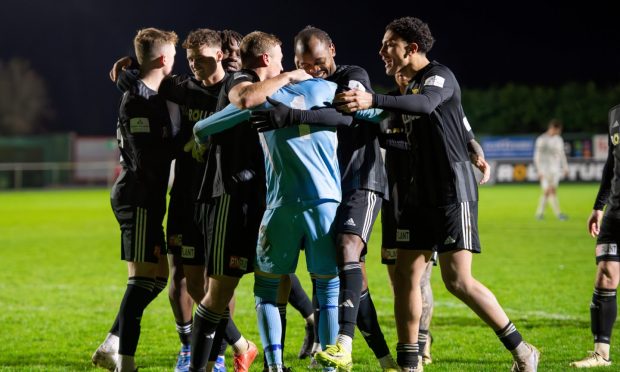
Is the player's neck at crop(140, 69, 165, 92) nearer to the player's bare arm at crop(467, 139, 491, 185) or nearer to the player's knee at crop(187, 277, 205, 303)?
the player's knee at crop(187, 277, 205, 303)

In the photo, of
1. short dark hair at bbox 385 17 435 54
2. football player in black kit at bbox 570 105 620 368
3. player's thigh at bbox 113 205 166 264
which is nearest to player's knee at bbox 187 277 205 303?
player's thigh at bbox 113 205 166 264

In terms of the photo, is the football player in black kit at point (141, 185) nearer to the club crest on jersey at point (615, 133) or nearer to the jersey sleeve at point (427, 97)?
the jersey sleeve at point (427, 97)

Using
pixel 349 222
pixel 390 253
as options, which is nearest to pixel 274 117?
pixel 349 222

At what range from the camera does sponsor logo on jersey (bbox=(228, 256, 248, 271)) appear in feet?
17.2

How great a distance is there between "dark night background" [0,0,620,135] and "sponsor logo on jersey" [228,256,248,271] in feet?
170

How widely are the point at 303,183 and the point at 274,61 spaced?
0.77m

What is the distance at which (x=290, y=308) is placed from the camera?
9.47 m

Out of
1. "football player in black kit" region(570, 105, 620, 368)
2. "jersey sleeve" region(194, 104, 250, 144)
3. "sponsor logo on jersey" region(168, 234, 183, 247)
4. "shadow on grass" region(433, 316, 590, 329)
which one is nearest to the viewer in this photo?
"jersey sleeve" region(194, 104, 250, 144)

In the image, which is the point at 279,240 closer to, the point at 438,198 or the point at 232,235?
the point at 232,235

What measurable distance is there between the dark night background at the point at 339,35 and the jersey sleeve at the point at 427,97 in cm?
5167

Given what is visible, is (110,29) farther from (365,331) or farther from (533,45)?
(365,331)

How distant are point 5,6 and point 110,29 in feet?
28.4

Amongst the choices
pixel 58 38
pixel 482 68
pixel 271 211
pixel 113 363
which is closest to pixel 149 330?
pixel 113 363

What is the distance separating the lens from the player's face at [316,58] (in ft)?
17.1
